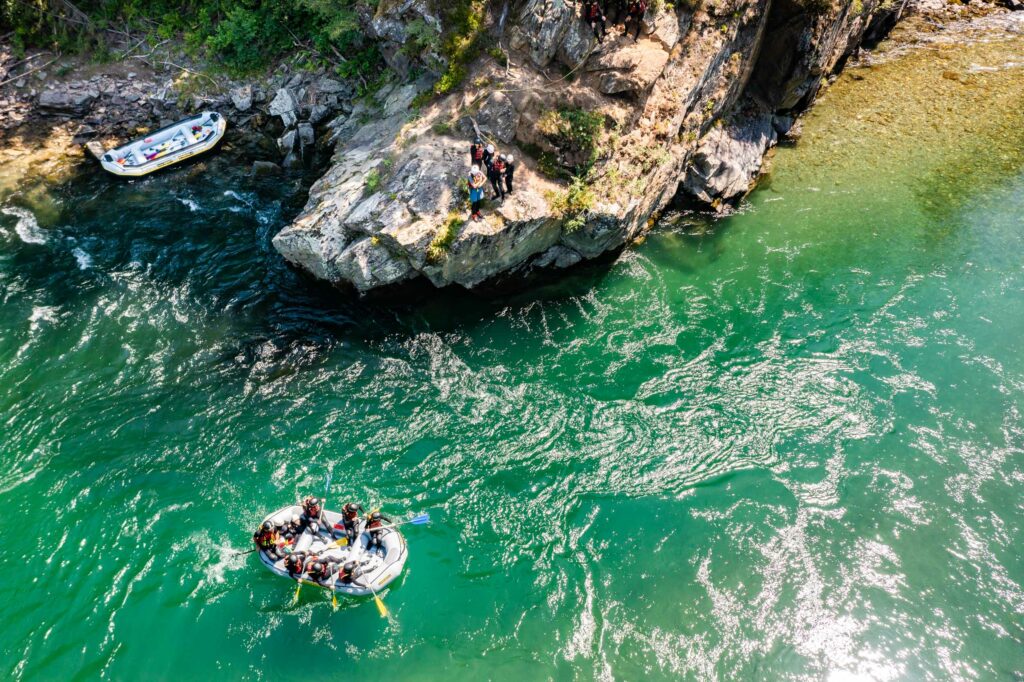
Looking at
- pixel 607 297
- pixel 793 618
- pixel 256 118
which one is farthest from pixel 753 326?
pixel 256 118

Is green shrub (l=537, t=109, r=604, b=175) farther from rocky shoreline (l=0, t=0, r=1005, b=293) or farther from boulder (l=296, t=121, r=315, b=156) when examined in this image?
boulder (l=296, t=121, r=315, b=156)

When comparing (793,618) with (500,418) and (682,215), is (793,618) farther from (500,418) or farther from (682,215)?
(682,215)

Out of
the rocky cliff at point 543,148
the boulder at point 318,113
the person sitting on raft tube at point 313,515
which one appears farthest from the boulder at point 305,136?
the person sitting on raft tube at point 313,515

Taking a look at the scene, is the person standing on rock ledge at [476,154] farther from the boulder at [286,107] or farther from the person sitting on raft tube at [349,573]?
the person sitting on raft tube at [349,573]

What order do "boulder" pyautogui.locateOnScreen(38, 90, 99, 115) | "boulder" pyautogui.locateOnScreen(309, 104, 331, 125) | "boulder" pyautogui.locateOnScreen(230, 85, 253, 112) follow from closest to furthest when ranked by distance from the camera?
"boulder" pyautogui.locateOnScreen(309, 104, 331, 125)
"boulder" pyautogui.locateOnScreen(230, 85, 253, 112)
"boulder" pyautogui.locateOnScreen(38, 90, 99, 115)

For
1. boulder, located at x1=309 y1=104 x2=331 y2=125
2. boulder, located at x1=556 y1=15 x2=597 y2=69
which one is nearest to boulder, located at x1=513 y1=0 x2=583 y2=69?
boulder, located at x1=556 y1=15 x2=597 y2=69
